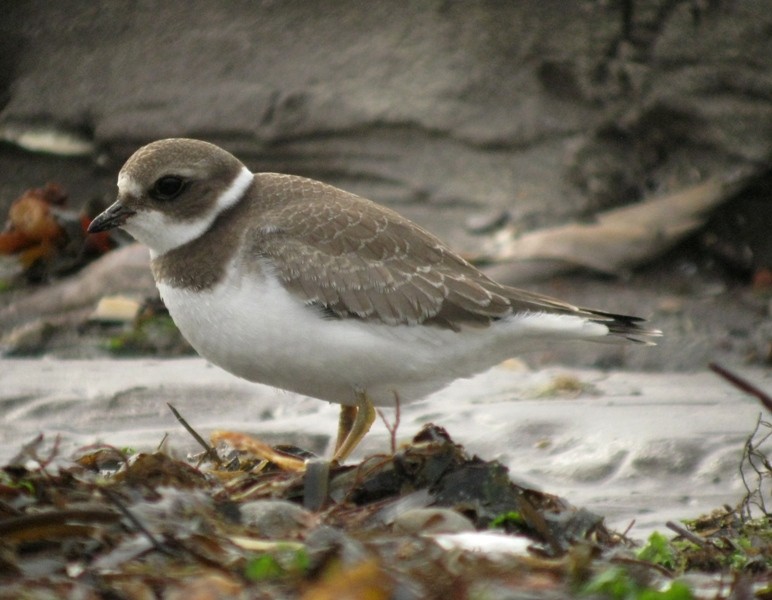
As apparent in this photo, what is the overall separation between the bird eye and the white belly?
1.19ft

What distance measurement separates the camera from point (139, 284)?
8.21 m

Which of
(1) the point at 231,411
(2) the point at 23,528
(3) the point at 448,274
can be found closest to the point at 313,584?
(2) the point at 23,528

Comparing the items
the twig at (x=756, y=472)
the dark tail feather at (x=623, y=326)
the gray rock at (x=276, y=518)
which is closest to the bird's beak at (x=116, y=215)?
the gray rock at (x=276, y=518)

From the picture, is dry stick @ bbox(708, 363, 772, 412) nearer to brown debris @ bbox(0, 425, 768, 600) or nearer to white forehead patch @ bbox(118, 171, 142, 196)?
brown debris @ bbox(0, 425, 768, 600)

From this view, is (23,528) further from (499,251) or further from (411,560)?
(499,251)

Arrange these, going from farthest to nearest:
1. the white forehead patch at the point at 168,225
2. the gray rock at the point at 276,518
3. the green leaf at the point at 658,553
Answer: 1. the white forehead patch at the point at 168,225
2. the green leaf at the point at 658,553
3. the gray rock at the point at 276,518

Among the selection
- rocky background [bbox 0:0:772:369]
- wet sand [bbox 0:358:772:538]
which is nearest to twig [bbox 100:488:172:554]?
wet sand [bbox 0:358:772:538]

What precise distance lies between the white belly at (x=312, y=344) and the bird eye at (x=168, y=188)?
36 centimetres

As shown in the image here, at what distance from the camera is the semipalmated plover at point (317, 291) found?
187 inches

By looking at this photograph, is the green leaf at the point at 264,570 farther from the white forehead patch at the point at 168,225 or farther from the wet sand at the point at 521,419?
the white forehead patch at the point at 168,225

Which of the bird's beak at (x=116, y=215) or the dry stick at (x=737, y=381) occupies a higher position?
the dry stick at (x=737, y=381)

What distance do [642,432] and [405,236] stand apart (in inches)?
57.8

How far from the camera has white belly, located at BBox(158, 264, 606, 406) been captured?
185 inches

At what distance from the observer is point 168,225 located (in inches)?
198
